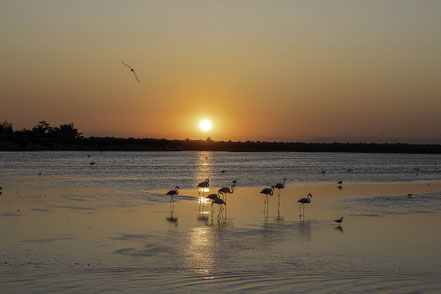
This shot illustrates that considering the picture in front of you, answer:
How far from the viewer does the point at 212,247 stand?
12.7 metres

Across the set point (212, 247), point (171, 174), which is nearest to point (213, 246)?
point (212, 247)

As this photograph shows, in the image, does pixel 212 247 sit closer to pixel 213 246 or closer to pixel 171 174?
pixel 213 246

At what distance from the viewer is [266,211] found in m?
19.3

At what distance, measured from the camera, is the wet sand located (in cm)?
951

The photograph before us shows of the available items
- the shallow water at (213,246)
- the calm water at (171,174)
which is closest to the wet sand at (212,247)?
the shallow water at (213,246)

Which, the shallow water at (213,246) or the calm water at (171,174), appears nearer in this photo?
the shallow water at (213,246)

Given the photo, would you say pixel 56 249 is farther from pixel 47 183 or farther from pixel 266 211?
pixel 47 183

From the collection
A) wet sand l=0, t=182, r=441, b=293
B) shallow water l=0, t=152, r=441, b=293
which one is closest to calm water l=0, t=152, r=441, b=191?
shallow water l=0, t=152, r=441, b=293

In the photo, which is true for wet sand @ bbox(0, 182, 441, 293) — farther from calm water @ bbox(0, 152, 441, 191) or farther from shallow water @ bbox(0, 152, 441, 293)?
calm water @ bbox(0, 152, 441, 191)

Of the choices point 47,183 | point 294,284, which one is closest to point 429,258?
point 294,284

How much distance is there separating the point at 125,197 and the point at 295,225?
934 centimetres

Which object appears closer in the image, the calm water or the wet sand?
the wet sand

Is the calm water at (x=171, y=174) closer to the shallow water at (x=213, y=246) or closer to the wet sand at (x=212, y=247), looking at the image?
the shallow water at (x=213, y=246)

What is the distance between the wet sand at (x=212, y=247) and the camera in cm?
951
